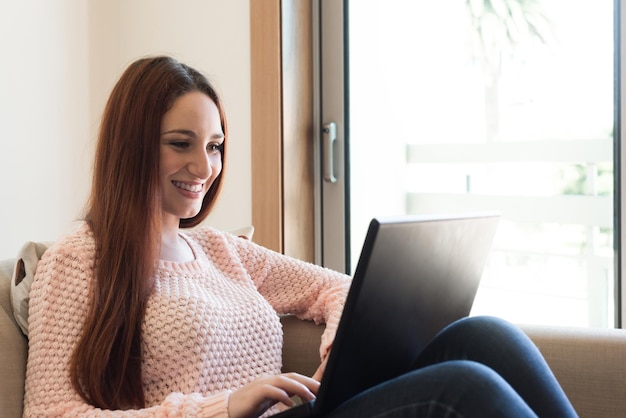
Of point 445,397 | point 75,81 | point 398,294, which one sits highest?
→ point 75,81

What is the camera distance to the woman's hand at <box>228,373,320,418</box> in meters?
1.11

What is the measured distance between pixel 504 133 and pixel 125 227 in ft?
4.34

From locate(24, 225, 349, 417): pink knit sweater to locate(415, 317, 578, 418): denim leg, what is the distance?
245 mm

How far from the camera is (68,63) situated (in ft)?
8.24

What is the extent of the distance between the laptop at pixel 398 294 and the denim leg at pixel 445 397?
0.06m

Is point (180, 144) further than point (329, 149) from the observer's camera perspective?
No

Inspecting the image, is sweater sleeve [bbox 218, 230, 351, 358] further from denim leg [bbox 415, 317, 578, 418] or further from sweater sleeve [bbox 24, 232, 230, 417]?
sweater sleeve [bbox 24, 232, 230, 417]

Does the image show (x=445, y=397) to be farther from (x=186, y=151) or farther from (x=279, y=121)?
(x=279, y=121)

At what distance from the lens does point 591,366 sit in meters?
1.42

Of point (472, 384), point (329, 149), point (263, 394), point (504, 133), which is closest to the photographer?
point (472, 384)

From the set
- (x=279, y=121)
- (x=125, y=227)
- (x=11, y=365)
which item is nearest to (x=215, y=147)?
(x=125, y=227)

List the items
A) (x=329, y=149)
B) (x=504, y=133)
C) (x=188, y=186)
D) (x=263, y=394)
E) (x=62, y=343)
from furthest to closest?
(x=329, y=149)
(x=504, y=133)
(x=188, y=186)
(x=62, y=343)
(x=263, y=394)

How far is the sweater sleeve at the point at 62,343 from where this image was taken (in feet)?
3.83

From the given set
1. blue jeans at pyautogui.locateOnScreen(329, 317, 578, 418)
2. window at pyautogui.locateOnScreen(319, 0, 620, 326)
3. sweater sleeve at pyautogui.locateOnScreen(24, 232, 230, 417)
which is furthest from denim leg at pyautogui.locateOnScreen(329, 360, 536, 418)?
window at pyautogui.locateOnScreen(319, 0, 620, 326)
